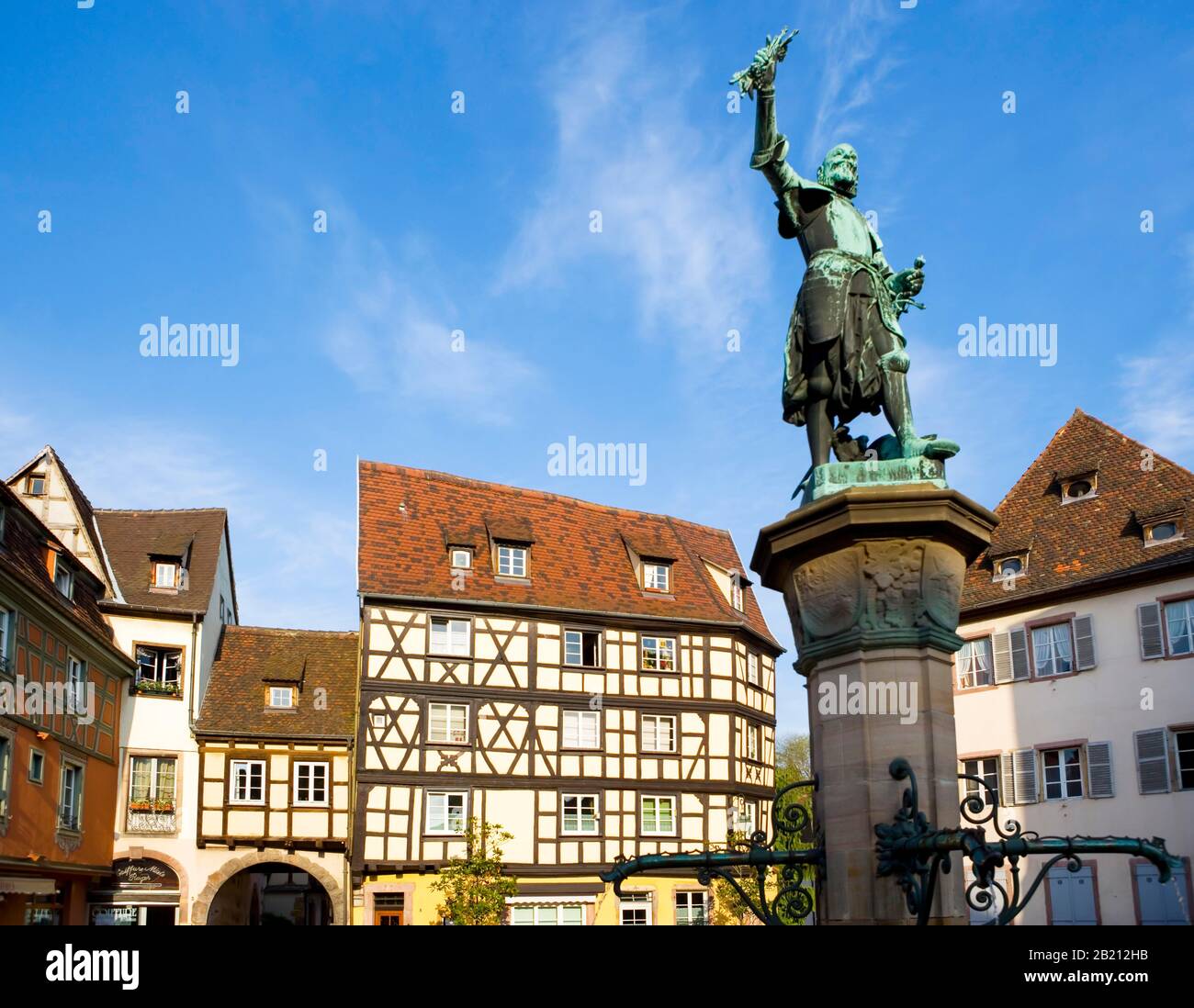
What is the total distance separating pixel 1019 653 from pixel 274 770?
57.3 feet

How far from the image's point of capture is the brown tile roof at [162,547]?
1244 inches

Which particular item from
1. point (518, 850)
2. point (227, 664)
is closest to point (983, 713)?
point (518, 850)

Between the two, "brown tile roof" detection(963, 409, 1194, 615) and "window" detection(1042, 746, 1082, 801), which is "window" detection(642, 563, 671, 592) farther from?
"window" detection(1042, 746, 1082, 801)

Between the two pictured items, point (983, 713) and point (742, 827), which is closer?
point (983, 713)

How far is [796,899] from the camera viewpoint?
6.19 m

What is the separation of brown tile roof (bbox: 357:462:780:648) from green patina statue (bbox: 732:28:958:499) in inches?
941

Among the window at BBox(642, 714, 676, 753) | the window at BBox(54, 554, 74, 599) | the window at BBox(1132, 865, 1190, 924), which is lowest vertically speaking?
the window at BBox(1132, 865, 1190, 924)

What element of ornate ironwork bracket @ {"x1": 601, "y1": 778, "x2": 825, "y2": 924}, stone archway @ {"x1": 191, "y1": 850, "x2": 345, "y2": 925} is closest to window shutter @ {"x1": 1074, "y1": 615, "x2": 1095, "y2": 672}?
stone archway @ {"x1": 191, "y1": 850, "x2": 345, "y2": 925}

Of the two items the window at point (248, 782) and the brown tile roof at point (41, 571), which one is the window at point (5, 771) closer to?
the brown tile roof at point (41, 571)

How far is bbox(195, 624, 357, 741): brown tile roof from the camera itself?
101 feet

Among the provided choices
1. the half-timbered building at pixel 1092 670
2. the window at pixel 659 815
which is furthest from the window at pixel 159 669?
the half-timbered building at pixel 1092 670

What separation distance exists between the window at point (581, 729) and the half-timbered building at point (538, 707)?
5cm
